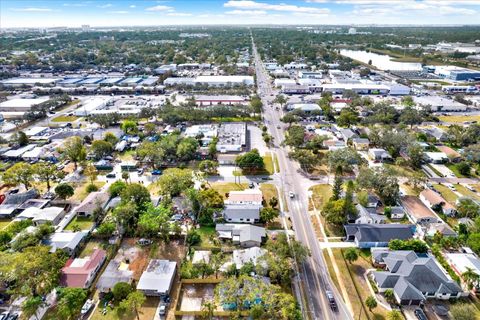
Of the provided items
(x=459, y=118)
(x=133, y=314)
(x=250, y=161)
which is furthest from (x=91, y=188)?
(x=459, y=118)

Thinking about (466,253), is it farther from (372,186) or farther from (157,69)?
(157,69)

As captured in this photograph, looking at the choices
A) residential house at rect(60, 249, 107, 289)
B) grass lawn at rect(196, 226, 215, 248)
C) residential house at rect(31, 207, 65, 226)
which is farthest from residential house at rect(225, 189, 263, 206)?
residential house at rect(31, 207, 65, 226)

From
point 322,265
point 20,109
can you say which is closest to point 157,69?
point 20,109

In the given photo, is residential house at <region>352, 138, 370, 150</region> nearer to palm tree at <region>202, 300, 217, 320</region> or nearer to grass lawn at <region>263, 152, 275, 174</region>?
grass lawn at <region>263, 152, 275, 174</region>

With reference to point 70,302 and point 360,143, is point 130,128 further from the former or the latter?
point 360,143

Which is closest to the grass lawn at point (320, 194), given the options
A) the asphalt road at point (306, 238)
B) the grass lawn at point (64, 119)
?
the asphalt road at point (306, 238)

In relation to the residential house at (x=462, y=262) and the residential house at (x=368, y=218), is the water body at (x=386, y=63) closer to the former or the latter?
the residential house at (x=368, y=218)
